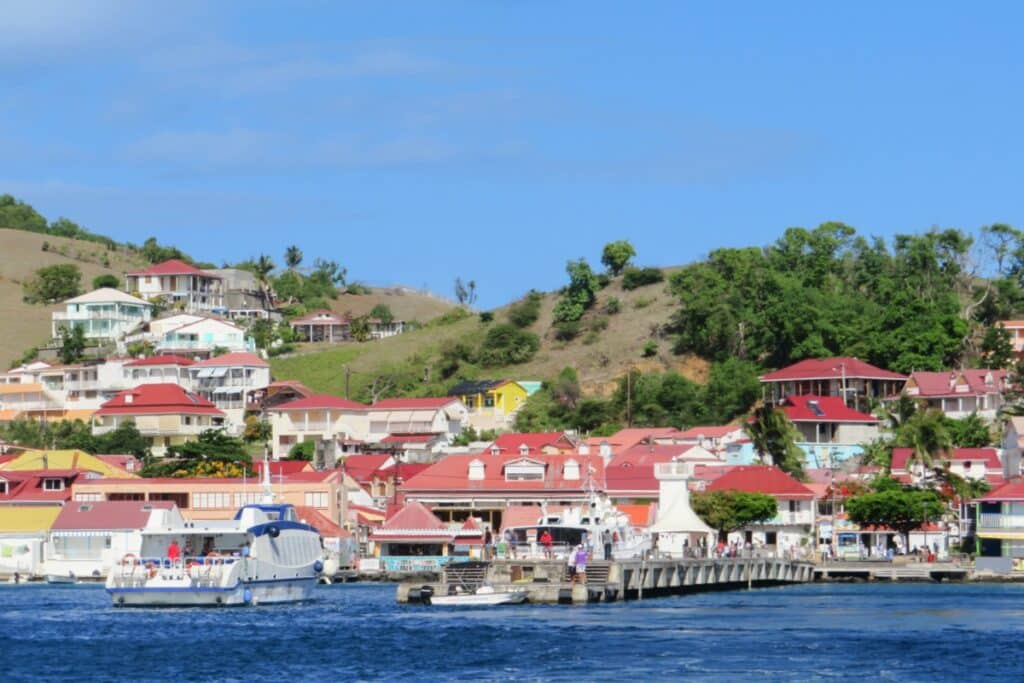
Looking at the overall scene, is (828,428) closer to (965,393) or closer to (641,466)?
(965,393)

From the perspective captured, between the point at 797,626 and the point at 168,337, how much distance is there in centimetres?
10437

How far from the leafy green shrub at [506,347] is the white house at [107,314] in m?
31.7

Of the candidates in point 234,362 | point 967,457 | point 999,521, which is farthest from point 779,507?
point 234,362

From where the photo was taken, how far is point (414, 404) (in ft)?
463

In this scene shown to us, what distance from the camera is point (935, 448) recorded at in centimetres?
11050

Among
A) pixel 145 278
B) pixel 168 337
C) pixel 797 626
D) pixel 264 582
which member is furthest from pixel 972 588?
pixel 145 278

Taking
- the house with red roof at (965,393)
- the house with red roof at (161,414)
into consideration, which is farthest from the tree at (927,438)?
the house with red roof at (161,414)

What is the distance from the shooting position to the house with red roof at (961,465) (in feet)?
364

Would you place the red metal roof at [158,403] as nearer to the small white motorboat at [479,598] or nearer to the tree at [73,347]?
the tree at [73,347]

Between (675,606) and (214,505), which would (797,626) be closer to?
(675,606)

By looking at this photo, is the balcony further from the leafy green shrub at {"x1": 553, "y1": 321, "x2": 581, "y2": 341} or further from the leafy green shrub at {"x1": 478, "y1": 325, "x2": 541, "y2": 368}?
the leafy green shrub at {"x1": 553, "y1": 321, "x2": 581, "y2": 341}

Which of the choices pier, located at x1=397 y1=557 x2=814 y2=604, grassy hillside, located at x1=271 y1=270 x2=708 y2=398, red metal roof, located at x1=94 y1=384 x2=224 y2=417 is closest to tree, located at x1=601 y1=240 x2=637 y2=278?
grassy hillside, located at x1=271 y1=270 x2=708 y2=398

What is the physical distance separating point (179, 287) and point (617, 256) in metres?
41.4

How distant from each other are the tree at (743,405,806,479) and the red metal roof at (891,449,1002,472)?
18.9 feet
